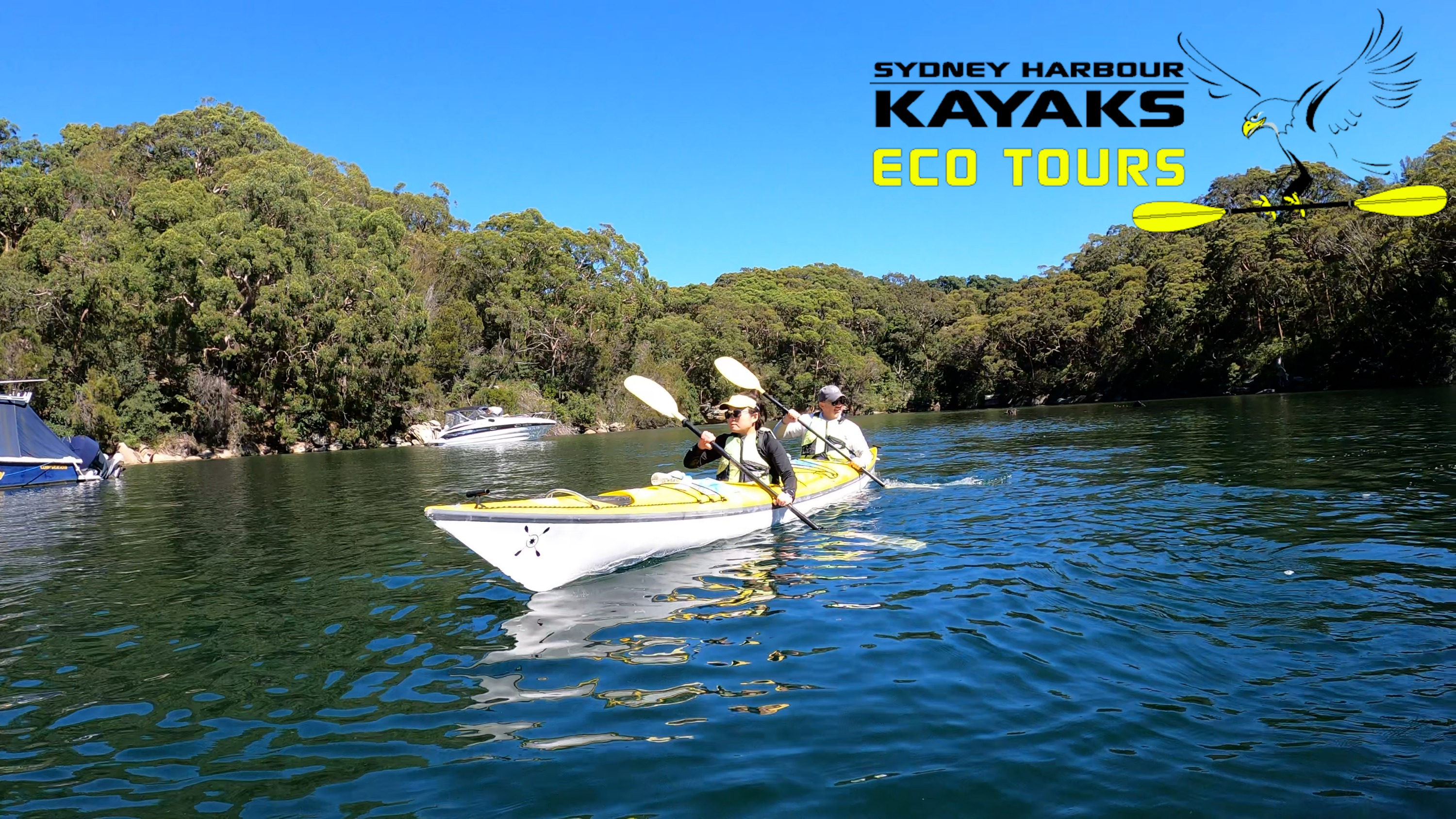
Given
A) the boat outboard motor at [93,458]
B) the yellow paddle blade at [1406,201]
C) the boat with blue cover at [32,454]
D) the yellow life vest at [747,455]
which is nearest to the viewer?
the yellow paddle blade at [1406,201]

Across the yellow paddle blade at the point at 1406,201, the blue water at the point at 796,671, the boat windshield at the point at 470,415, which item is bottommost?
the blue water at the point at 796,671

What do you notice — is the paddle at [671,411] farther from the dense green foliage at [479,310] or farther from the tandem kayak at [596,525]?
the dense green foliage at [479,310]

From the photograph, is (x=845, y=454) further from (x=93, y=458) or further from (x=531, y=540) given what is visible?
(x=93, y=458)

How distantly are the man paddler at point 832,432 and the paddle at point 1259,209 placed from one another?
4303 millimetres

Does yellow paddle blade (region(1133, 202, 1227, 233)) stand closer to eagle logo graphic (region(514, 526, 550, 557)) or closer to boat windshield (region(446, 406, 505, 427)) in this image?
eagle logo graphic (region(514, 526, 550, 557))

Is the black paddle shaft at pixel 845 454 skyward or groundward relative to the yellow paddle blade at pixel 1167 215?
groundward

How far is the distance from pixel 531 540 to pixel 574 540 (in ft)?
1.16

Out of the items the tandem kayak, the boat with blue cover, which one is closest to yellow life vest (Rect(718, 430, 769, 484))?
the tandem kayak

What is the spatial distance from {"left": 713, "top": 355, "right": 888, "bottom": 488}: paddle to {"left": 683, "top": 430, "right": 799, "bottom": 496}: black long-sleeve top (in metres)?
0.83

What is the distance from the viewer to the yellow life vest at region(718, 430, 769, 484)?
939cm

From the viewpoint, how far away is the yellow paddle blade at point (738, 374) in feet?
35.0

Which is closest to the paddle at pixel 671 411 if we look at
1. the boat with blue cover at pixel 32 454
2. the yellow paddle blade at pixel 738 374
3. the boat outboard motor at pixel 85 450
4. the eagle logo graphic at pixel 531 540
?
Answer: the yellow paddle blade at pixel 738 374

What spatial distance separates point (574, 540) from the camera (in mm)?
6535

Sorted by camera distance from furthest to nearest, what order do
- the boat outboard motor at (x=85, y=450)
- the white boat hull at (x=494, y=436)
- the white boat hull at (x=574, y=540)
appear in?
the white boat hull at (x=494, y=436) → the boat outboard motor at (x=85, y=450) → the white boat hull at (x=574, y=540)
